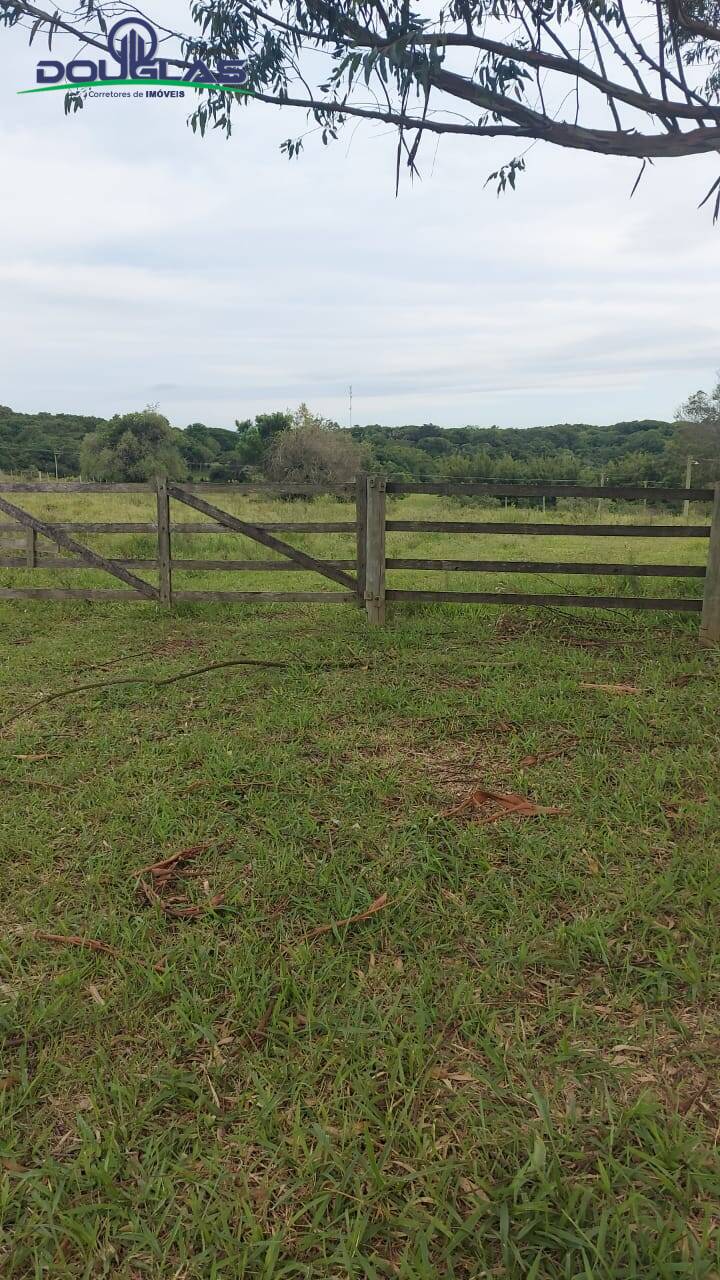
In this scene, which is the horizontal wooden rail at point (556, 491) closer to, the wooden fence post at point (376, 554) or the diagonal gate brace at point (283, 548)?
the wooden fence post at point (376, 554)

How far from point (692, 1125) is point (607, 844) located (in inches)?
55.3

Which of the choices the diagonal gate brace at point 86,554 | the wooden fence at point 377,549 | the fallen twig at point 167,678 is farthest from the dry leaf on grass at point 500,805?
the diagonal gate brace at point 86,554

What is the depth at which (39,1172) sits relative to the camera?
1797 millimetres

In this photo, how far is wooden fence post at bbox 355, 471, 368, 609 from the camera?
23.9 ft

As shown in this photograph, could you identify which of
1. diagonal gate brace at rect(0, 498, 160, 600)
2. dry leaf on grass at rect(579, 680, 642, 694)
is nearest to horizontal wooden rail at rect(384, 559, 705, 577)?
dry leaf on grass at rect(579, 680, 642, 694)

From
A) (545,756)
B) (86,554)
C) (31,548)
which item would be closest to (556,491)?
→ (545,756)

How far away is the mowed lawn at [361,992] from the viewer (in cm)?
168

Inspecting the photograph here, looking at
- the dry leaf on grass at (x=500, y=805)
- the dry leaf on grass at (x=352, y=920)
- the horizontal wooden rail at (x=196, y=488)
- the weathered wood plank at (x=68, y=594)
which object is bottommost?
the dry leaf on grass at (x=352, y=920)

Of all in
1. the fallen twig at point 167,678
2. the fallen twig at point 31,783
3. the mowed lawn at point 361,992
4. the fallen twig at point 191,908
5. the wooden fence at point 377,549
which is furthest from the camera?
the wooden fence at point 377,549

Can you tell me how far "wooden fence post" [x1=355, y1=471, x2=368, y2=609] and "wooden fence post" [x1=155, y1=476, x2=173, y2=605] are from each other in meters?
2.02

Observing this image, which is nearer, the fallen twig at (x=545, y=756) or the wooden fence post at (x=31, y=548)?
the fallen twig at (x=545, y=756)

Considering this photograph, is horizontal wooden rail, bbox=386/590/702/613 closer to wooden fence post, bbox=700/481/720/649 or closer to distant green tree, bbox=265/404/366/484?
wooden fence post, bbox=700/481/720/649

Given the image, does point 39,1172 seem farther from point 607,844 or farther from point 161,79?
point 161,79

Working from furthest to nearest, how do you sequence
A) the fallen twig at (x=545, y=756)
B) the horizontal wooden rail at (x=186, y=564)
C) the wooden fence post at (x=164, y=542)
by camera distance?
the wooden fence post at (x=164, y=542) → the horizontal wooden rail at (x=186, y=564) → the fallen twig at (x=545, y=756)
